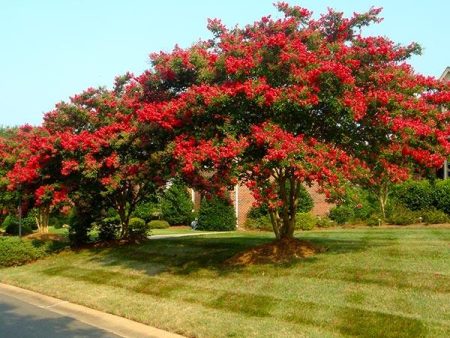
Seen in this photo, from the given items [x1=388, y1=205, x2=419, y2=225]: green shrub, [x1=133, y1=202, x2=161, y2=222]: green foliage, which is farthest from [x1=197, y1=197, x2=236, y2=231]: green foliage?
[x1=388, y1=205, x2=419, y2=225]: green shrub

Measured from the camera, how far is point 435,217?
23.6 meters

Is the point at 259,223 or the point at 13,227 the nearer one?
the point at 259,223

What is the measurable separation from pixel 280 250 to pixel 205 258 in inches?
88.5

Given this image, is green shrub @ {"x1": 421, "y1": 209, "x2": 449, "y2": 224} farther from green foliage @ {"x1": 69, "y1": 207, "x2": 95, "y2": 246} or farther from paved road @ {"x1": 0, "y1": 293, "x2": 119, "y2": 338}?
paved road @ {"x1": 0, "y1": 293, "x2": 119, "y2": 338}

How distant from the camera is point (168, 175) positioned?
15602 millimetres

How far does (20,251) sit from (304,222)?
12421 millimetres

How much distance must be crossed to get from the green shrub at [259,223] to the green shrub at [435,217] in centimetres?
707

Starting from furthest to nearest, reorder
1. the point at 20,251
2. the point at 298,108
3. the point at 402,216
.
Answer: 1. the point at 402,216
2. the point at 20,251
3. the point at 298,108

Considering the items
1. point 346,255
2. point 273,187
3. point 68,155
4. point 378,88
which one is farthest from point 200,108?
point 68,155

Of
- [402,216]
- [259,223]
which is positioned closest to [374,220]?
[402,216]

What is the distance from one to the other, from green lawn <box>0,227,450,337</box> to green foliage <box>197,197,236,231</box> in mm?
11854

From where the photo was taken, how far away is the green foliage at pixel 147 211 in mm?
34312

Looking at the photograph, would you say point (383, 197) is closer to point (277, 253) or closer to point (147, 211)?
point (277, 253)

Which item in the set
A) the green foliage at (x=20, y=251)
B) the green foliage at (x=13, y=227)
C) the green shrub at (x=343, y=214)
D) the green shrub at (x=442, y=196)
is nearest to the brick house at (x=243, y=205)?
the green shrub at (x=343, y=214)
